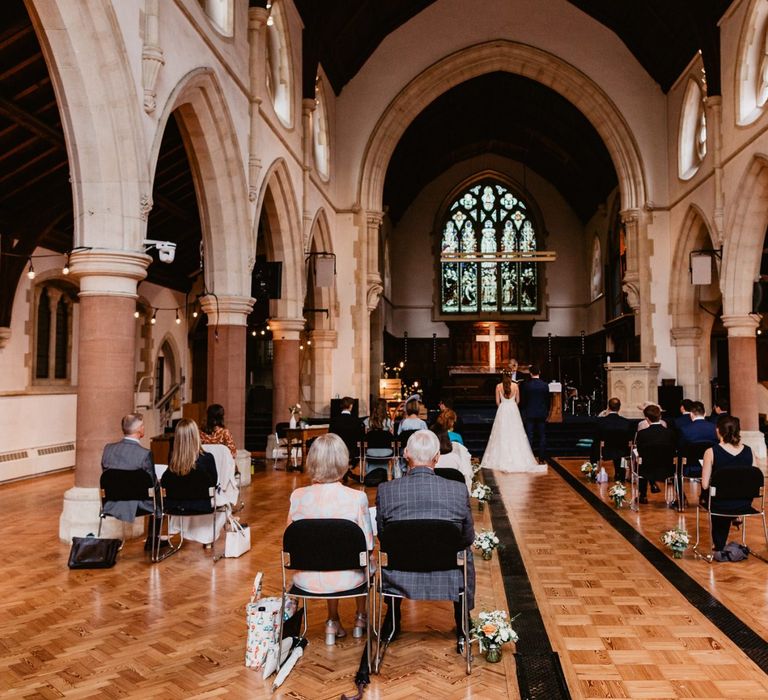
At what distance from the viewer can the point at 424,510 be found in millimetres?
3650

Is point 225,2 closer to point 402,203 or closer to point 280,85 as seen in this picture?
point 280,85

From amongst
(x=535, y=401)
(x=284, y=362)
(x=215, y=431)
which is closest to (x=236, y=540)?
(x=215, y=431)

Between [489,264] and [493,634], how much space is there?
23.6 metres

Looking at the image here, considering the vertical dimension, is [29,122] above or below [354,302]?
above

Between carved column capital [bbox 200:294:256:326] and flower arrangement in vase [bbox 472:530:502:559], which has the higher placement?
carved column capital [bbox 200:294:256:326]

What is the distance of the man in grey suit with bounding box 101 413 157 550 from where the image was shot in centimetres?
557

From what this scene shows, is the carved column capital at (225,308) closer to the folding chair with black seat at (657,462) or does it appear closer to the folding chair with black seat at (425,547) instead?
the folding chair with black seat at (657,462)

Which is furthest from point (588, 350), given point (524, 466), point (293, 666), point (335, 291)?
point (293, 666)

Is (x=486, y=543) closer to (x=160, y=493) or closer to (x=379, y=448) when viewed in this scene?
(x=160, y=493)

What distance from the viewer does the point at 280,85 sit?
12.3 meters

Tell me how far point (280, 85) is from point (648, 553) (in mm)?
10277

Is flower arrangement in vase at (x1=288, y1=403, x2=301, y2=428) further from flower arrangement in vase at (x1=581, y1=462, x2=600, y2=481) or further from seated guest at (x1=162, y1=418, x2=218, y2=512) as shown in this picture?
seated guest at (x1=162, y1=418, x2=218, y2=512)

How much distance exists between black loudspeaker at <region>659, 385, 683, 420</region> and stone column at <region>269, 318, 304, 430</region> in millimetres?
8284

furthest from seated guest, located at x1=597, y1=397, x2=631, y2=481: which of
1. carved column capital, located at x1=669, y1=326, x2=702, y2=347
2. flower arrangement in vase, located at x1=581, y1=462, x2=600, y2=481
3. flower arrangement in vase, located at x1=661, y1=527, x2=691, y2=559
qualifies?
carved column capital, located at x1=669, y1=326, x2=702, y2=347
